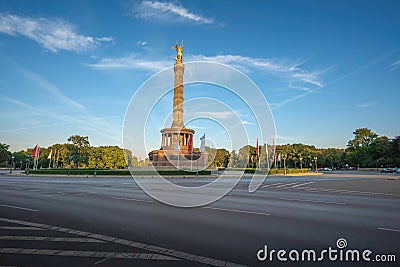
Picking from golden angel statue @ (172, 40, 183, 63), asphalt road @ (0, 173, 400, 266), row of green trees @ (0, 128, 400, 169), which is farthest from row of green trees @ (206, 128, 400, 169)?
asphalt road @ (0, 173, 400, 266)

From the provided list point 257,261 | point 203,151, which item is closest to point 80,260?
point 257,261

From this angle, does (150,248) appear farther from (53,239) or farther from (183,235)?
(53,239)

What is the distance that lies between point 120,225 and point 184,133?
156 feet

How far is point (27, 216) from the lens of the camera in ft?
28.3

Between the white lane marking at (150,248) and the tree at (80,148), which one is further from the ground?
the tree at (80,148)

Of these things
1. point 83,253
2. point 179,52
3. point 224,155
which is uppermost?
point 179,52

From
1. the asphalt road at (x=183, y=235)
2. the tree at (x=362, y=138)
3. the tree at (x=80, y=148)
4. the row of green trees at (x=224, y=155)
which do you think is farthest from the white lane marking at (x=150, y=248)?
the tree at (x=362, y=138)

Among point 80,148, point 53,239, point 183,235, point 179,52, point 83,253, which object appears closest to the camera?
point 83,253

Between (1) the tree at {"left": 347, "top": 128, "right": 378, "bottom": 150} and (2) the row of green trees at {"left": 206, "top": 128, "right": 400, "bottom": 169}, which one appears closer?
(2) the row of green trees at {"left": 206, "top": 128, "right": 400, "bottom": 169}

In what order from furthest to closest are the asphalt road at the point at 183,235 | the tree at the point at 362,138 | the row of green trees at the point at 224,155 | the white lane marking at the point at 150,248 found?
the tree at the point at 362,138 < the row of green trees at the point at 224,155 < the asphalt road at the point at 183,235 < the white lane marking at the point at 150,248

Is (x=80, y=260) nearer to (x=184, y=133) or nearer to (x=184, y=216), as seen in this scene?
(x=184, y=216)

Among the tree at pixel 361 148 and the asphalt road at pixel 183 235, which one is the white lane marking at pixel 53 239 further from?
the tree at pixel 361 148

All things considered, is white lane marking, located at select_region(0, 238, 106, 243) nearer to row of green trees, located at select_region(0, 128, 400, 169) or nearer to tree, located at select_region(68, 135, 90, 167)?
row of green trees, located at select_region(0, 128, 400, 169)

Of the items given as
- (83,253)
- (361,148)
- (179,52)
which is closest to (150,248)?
(83,253)
